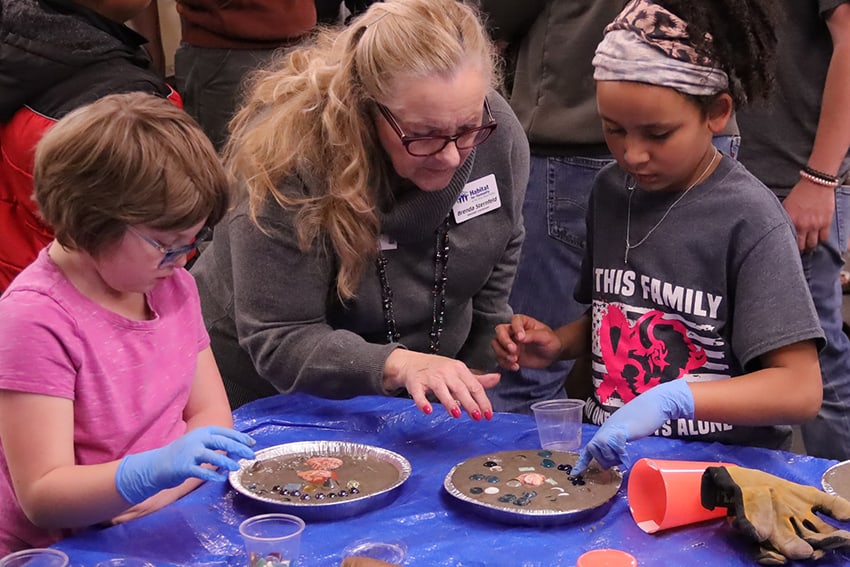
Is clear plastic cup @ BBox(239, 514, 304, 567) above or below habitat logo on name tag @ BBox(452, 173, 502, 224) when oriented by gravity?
below

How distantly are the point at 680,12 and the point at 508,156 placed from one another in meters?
0.52

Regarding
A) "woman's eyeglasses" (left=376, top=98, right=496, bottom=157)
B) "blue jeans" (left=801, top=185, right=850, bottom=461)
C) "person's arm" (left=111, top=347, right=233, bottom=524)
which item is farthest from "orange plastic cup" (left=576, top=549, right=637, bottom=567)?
"blue jeans" (left=801, top=185, right=850, bottom=461)

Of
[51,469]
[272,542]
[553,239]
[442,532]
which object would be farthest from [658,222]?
[51,469]

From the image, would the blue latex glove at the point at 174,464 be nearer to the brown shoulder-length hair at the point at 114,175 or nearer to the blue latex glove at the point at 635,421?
the brown shoulder-length hair at the point at 114,175

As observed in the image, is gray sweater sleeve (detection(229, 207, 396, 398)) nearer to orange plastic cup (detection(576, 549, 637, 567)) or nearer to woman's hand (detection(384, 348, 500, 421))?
woman's hand (detection(384, 348, 500, 421))

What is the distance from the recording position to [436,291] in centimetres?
214

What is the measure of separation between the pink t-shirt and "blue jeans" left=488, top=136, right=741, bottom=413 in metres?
1.37

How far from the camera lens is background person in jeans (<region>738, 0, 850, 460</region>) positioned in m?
2.38

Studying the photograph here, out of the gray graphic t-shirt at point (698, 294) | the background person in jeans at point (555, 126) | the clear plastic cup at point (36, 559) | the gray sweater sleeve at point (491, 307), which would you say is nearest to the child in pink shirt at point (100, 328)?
the clear plastic cup at point (36, 559)

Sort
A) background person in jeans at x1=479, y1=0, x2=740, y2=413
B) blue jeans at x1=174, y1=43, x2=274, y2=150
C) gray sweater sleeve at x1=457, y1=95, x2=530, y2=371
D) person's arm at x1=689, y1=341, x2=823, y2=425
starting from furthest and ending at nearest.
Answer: blue jeans at x1=174, y1=43, x2=274, y2=150
background person in jeans at x1=479, y1=0, x2=740, y2=413
gray sweater sleeve at x1=457, y1=95, x2=530, y2=371
person's arm at x1=689, y1=341, x2=823, y2=425

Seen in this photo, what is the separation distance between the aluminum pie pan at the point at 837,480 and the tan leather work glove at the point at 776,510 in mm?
98

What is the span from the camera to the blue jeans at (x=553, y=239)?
2740 mm

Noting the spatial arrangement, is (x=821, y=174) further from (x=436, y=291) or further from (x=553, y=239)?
(x=436, y=291)

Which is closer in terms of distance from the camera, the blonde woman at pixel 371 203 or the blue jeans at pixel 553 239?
the blonde woman at pixel 371 203
